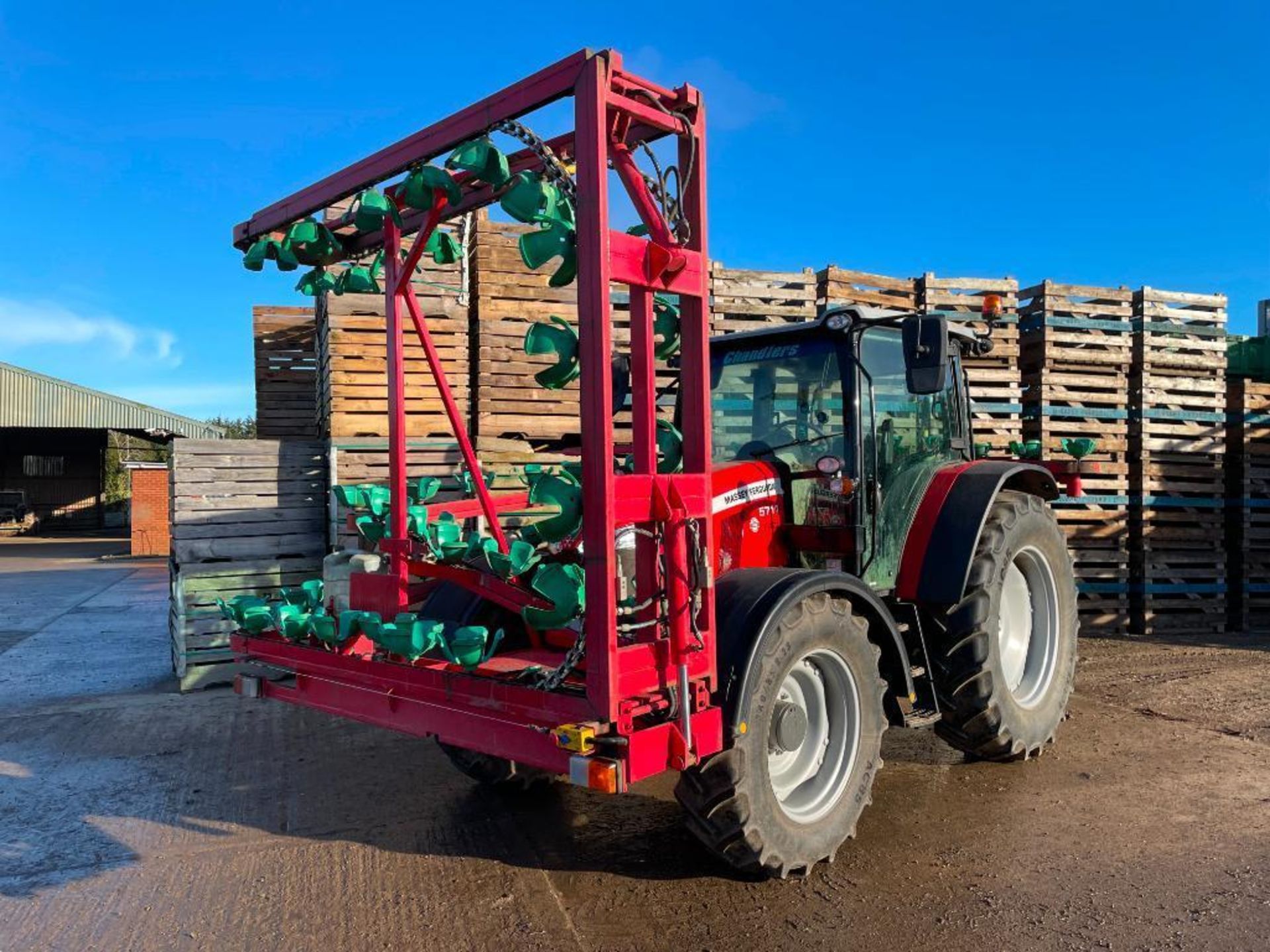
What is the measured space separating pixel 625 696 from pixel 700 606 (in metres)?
0.43

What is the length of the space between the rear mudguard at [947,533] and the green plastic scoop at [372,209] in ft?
9.79

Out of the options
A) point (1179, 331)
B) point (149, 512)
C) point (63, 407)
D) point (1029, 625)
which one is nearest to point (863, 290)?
point (1179, 331)

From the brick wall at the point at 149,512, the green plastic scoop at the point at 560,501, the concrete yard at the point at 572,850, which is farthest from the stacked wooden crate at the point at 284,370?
the brick wall at the point at 149,512

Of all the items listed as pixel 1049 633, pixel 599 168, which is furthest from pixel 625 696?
pixel 1049 633

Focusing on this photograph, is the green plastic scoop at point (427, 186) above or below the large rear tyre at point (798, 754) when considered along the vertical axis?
above

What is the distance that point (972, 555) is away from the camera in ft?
15.2

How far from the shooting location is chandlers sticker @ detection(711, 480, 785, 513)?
4184 mm

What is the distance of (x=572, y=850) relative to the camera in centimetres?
404

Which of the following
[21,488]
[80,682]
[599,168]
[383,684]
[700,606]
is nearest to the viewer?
[599,168]

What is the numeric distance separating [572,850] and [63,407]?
2806 centimetres

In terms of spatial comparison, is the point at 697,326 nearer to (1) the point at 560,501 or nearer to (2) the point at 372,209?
(1) the point at 560,501

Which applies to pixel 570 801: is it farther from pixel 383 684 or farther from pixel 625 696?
pixel 625 696

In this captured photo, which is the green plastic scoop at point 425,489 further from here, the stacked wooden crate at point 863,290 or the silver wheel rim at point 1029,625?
the stacked wooden crate at point 863,290

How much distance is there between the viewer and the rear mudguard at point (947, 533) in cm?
462
